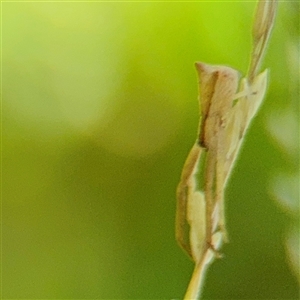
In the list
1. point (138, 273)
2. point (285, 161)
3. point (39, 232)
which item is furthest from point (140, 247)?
point (285, 161)

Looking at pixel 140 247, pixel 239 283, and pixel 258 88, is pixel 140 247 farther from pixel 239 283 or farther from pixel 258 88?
pixel 258 88

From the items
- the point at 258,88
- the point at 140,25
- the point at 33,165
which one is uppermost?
the point at 140,25

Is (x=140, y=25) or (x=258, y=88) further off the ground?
(x=140, y=25)

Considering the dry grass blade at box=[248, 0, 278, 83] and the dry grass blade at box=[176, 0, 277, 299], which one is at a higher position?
the dry grass blade at box=[248, 0, 278, 83]

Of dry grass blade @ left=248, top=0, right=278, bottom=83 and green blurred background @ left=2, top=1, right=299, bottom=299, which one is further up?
dry grass blade @ left=248, top=0, right=278, bottom=83

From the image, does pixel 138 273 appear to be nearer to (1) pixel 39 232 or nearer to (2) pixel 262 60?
(1) pixel 39 232

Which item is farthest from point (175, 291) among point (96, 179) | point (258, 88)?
point (258, 88)

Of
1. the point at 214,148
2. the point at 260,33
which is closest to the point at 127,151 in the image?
the point at 214,148

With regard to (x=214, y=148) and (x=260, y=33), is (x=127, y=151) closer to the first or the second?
(x=214, y=148)
